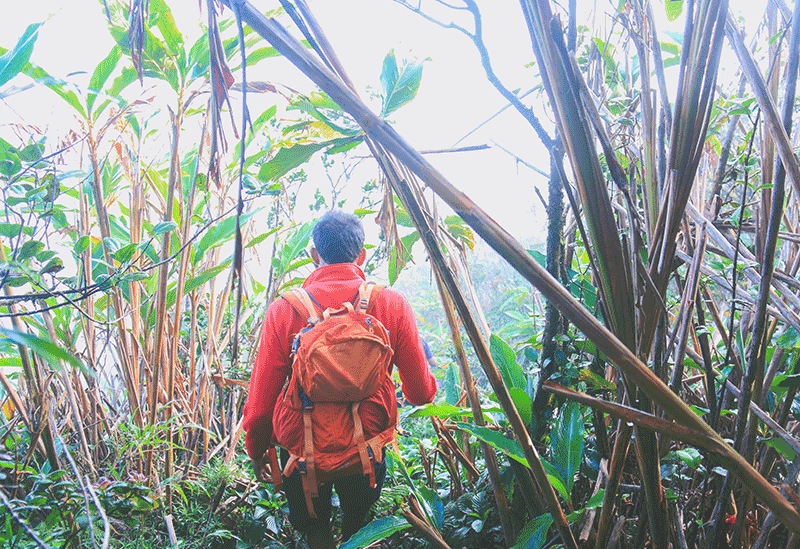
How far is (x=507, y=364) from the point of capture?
36.5 inches

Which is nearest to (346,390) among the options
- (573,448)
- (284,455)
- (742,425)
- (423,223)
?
(284,455)

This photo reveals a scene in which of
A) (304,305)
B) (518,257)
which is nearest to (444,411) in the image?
(304,305)

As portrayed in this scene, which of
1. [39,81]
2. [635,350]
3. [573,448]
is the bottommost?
[573,448]

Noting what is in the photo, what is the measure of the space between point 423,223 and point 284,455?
37.4 inches

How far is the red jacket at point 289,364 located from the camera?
3.52 ft

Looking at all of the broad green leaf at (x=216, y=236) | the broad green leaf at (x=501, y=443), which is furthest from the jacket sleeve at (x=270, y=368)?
the broad green leaf at (x=501, y=443)

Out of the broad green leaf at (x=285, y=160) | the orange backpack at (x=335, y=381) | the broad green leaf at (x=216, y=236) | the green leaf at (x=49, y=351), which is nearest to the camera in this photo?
the green leaf at (x=49, y=351)

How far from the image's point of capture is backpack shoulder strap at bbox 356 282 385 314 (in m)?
1.08

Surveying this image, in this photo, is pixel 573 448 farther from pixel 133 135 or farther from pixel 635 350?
pixel 133 135

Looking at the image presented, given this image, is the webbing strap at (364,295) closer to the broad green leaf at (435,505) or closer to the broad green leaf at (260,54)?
the broad green leaf at (435,505)

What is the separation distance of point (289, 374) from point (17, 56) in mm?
823

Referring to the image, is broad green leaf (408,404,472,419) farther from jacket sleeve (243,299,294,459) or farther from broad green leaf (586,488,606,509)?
jacket sleeve (243,299,294,459)

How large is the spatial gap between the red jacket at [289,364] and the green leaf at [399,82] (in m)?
0.47

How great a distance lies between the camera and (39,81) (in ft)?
2.68
